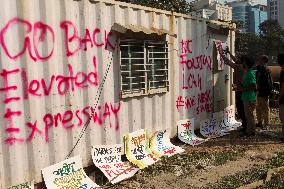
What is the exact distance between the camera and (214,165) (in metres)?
6.48

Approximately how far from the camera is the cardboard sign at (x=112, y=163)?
555 centimetres

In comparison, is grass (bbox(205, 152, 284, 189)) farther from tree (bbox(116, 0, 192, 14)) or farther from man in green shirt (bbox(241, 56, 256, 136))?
tree (bbox(116, 0, 192, 14))

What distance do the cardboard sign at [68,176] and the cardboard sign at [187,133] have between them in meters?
3.00

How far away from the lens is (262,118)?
10.4 metres

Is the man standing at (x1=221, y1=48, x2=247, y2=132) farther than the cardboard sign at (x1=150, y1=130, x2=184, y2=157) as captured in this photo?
Yes

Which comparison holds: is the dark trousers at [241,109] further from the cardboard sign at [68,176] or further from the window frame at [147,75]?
the cardboard sign at [68,176]

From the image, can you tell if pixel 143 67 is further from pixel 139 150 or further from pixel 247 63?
pixel 247 63

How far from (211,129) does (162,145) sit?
7.68 ft

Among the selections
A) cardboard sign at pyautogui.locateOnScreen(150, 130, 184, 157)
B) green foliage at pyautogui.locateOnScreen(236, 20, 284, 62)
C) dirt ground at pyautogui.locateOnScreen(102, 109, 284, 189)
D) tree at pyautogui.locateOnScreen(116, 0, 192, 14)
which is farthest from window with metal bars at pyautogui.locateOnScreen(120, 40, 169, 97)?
green foliage at pyautogui.locateOnScreen(236, 20, 284, 62)

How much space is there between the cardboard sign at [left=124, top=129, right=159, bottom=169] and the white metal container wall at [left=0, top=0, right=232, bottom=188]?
0.15 m

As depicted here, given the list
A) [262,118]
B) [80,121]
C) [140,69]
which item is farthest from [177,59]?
[262,118]

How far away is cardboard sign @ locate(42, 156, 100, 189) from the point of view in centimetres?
489

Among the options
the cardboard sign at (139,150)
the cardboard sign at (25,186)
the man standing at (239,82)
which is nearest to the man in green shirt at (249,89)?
the man standing at (239,82)

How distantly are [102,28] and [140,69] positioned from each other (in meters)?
1.18
